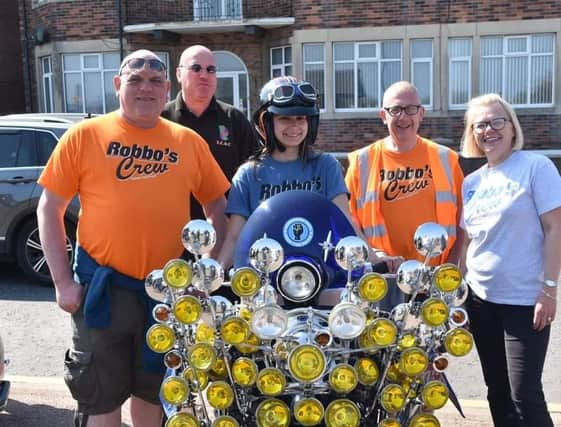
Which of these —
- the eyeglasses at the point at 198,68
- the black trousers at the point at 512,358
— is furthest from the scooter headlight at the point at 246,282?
the eyeglasses at the point at 198,68

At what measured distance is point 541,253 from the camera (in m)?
2.87

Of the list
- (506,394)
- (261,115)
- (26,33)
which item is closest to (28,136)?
(261,115)

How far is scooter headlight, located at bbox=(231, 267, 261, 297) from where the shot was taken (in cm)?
182

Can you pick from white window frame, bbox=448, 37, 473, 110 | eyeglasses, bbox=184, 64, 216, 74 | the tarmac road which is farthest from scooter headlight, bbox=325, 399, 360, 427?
white window frame, bbox=448, 37, 473, 110

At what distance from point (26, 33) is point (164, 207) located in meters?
17.7

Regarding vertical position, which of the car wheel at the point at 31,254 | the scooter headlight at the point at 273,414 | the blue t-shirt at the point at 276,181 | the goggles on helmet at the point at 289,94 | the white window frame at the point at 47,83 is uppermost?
the white window frame at the point at 47,83

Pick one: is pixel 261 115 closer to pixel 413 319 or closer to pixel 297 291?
pixel 297 291

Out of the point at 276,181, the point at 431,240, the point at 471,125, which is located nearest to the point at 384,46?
the point at 471,125

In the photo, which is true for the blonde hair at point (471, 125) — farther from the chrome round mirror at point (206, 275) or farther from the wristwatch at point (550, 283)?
the chrome round mirror at point (206, 275)

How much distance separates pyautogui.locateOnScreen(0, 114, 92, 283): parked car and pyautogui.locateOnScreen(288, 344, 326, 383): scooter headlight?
6.20 m

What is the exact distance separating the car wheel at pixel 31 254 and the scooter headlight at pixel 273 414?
6.09 metres

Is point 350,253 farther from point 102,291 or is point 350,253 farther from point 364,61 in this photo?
point 364,61

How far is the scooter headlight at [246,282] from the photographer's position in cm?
182

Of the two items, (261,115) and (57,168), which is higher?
(261,115)
